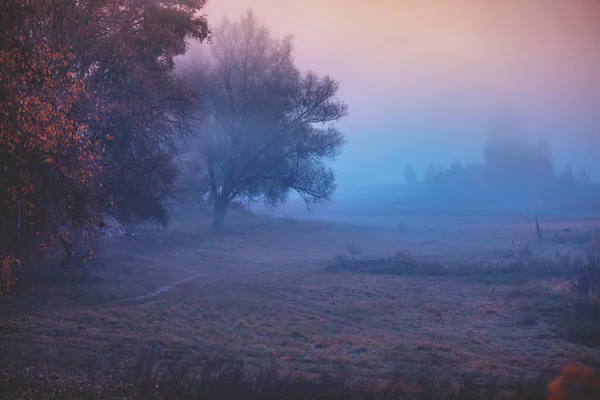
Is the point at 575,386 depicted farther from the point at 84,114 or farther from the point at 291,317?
the point at 84,114

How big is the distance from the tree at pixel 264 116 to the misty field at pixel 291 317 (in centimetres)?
789

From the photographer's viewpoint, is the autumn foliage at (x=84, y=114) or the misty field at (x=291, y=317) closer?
the autumn foliage at (x=84, y=114)

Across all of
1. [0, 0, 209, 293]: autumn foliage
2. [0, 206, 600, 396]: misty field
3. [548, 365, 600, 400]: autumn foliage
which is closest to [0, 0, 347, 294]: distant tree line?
[0, 0, 209, 293]: autumn foliage

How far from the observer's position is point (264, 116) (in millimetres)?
40094

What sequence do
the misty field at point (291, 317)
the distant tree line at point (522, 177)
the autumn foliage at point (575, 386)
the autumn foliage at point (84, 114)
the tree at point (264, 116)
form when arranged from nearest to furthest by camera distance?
the autumn foliage at point (575, 386) < the autumn foliage at point (84, 114) < the misty field at point (291, 317) < the tree at point (264, 116) < the distant tree line at point (522, 177)

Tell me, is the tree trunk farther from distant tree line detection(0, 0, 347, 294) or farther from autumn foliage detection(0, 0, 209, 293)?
autumn foliage detection(0, 0, 209, 293)

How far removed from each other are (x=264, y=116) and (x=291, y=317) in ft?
78.9

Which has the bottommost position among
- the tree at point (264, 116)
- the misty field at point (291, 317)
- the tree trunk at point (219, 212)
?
the misty field at point (291, 317)

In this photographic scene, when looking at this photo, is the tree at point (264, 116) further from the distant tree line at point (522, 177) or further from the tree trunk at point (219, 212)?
the distant tree line at point (522, 177)

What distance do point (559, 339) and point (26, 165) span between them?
14476mm

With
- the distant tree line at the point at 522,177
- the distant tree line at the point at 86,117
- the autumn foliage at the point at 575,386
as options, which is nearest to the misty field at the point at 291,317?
the autumn foliage at the point at 575,386

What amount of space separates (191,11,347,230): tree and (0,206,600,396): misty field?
7893 mm

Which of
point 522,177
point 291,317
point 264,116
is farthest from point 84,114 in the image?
point 522,177

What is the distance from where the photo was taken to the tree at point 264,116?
4006cm
